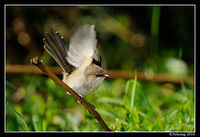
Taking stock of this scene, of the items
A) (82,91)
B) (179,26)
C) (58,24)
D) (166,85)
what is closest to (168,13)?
(179,26)

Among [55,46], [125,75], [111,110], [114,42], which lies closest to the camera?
[55,46]

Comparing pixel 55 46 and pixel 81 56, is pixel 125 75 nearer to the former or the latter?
pixel 81 56

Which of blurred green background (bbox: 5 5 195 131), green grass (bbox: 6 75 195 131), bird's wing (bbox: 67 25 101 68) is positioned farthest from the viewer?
blurred green background (bbox: 5 5 195 131)

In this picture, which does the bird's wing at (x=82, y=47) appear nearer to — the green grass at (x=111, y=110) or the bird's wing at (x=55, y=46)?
the bird's wing at (x=55, y=46)

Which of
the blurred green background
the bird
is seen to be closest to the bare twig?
the blurred green background

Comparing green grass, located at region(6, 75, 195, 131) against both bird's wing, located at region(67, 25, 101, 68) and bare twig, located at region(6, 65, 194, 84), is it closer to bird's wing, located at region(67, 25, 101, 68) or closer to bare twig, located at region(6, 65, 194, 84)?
bare twig, located at region(6, 65, 194, 84)

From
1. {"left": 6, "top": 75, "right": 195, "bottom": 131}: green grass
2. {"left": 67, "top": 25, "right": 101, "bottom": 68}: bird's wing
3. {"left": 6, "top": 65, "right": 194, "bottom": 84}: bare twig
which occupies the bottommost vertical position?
{"left": 6, "top": 75, "right": 195, "bottom": 131}: green grass

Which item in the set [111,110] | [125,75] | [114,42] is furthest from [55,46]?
[114,42]
